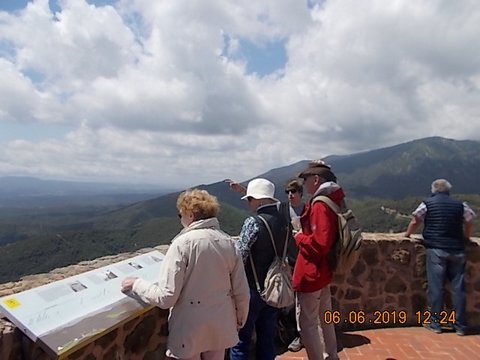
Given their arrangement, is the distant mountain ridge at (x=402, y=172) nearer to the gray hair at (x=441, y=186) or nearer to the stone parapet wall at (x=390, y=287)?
the stone parapet wall at (x=390, y=287)

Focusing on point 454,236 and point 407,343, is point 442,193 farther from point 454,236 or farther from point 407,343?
point 407,343

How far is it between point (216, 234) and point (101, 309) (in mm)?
749

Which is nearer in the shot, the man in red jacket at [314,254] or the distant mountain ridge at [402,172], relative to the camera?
the man in red jacket at [314,254]

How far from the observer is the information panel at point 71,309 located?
6.01 feet

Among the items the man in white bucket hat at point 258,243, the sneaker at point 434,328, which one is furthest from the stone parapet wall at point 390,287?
the man in white bucket hat at point 258,243

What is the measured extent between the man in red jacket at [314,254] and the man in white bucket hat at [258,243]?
25cm

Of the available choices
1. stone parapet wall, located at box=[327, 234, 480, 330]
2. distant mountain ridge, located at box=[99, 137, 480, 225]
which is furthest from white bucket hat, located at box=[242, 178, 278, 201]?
distant mountain ridge, located at box=[99, 137, 480, 225]

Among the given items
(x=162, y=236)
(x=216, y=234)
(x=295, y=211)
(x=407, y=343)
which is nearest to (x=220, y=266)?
(x=216, y=234)

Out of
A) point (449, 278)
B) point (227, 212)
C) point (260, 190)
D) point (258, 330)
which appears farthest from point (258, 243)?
point (227, 212)

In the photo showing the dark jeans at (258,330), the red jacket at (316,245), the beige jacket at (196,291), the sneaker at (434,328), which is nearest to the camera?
the beige jacket at (196,291)

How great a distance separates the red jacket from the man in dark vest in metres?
1.82

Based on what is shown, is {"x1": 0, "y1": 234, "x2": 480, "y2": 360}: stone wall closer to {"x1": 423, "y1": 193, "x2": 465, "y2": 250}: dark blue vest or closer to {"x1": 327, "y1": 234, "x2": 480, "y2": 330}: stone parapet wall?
{"x1": 327, "y1": 234, "x2": 480, "y2": 330}: stone parapet wall

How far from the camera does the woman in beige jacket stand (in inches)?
83.5

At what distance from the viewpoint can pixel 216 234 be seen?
223 cm
